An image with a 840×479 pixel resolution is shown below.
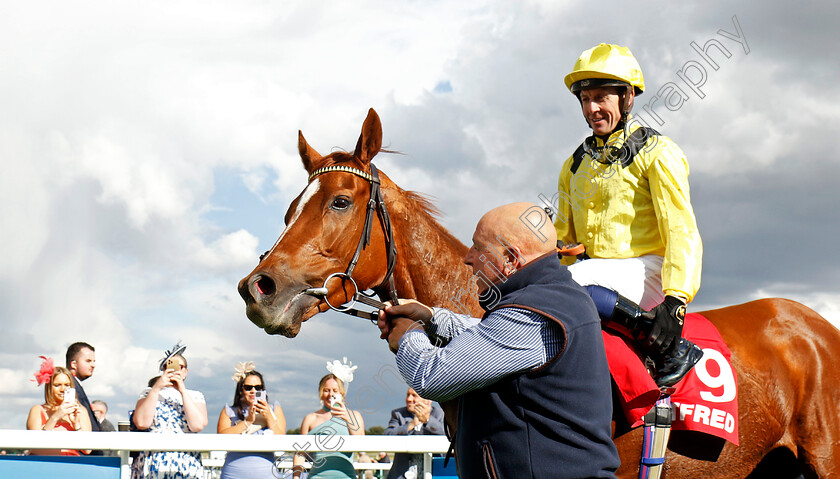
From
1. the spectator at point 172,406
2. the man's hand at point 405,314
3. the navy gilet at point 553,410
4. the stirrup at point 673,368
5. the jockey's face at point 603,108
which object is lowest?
the navy gilet at point 553,410

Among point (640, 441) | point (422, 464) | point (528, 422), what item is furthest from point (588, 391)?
point (422, 464)

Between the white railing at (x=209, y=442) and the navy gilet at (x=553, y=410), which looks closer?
the navy gilet at (x=553, y=410)

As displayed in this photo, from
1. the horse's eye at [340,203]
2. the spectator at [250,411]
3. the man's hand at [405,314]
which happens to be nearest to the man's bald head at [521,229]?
the man's hand at [405,314]

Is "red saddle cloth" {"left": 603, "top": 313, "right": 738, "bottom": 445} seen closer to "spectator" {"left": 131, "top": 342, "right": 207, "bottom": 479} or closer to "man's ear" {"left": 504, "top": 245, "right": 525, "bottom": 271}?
"man's ear" {"left": 504, "top": 245, "right": 525, "bottom": 271}

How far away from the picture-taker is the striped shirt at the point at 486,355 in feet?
6.56

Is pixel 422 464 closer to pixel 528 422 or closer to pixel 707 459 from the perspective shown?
pixel 707 459

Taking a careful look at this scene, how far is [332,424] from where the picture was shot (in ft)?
17.4

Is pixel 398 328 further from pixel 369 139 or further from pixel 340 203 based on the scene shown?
pixel 369 139

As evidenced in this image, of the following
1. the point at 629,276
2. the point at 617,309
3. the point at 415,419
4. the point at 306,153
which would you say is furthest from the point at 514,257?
the point at 415,419

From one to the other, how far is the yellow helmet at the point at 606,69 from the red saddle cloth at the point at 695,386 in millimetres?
1170

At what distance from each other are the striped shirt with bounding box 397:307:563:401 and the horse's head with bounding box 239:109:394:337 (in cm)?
119

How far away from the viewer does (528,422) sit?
2049 millimetres

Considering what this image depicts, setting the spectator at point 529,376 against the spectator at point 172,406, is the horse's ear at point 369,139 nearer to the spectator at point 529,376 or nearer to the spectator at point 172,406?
the spectator at point 529,376

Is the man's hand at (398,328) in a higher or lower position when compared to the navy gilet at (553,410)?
higher
